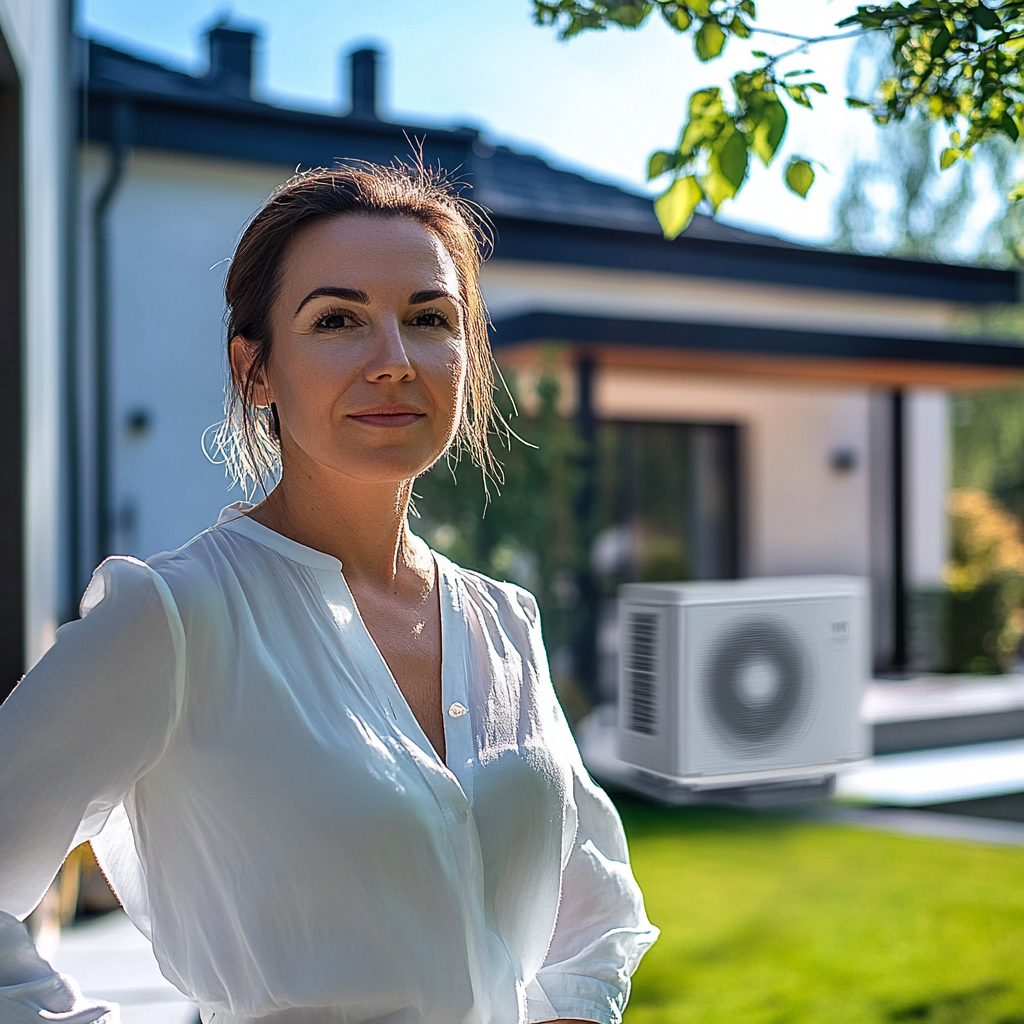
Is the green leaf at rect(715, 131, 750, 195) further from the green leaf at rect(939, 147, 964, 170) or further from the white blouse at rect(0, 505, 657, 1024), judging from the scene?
the white blouse at rect(0, 505, 657, 1024)

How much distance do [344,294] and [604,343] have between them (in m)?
6.51

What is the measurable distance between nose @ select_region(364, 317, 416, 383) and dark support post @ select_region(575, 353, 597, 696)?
5828mm

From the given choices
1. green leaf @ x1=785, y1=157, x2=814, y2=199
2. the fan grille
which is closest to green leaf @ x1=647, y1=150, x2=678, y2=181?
green leaf @ x1=785, y1=157, x2=814, y2=199

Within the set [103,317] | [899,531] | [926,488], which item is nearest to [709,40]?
[103,317]

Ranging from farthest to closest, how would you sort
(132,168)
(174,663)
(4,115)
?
(132,168) < (4,115) < (174,663)

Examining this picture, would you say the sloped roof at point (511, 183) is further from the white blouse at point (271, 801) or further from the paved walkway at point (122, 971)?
the white blouse at point (271, 801)

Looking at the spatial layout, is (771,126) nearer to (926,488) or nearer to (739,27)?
(739,27)

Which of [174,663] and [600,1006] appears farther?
[600,1006]

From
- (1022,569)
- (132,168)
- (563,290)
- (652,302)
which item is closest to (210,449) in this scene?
(132,168)

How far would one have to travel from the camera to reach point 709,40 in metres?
1.47

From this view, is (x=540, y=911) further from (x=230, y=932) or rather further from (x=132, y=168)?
(x=132, y=168)

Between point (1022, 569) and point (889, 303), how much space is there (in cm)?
424

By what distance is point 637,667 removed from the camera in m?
2.00

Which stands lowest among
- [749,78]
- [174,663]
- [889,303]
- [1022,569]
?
[1022,569]
